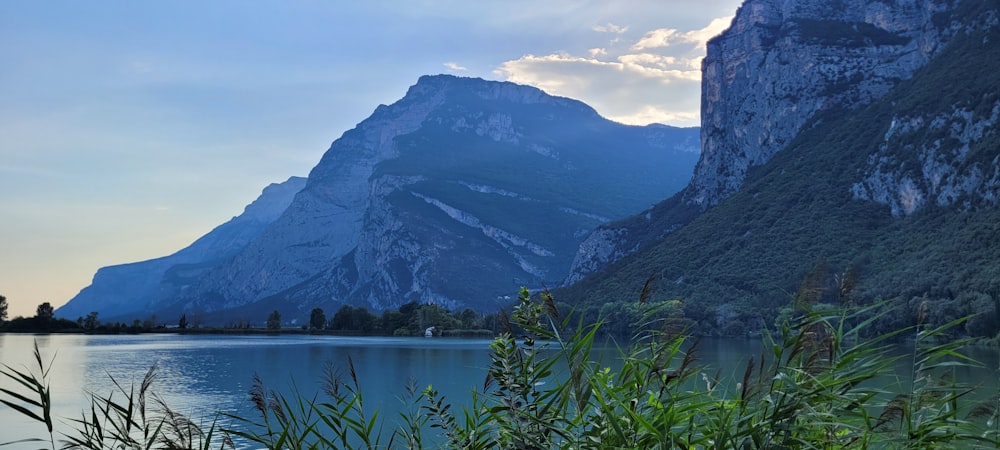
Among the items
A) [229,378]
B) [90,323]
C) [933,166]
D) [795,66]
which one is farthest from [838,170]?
[90,323]

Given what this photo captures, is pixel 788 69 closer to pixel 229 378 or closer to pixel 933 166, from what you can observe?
pixel 933 166

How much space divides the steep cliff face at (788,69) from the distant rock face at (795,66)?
0.61ft

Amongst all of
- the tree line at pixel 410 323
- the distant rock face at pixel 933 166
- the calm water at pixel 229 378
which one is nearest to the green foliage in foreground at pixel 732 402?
the calm water at pixel 229 378

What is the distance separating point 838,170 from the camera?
123125mm

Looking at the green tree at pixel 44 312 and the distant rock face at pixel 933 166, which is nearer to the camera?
the distant rock face at pixel 933 166

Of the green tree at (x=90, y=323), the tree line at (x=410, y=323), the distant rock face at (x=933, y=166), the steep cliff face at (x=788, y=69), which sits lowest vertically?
the tree line at (x=410, y=323)

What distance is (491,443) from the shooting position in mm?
5387

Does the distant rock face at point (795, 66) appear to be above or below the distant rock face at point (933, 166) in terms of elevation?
above

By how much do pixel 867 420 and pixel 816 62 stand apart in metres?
158

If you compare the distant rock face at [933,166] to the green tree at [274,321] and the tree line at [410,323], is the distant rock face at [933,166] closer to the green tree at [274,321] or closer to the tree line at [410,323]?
the tree line at [410,323]

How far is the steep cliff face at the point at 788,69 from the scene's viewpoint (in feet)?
464

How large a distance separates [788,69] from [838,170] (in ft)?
123

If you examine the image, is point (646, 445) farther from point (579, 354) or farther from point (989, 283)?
point (989, 283)

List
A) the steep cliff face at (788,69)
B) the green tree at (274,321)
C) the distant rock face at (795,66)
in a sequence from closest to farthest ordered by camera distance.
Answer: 1. the steep cliff face at (788,69)
2. the distant rock face at (795,66)
3. the green tree at (274,321)
